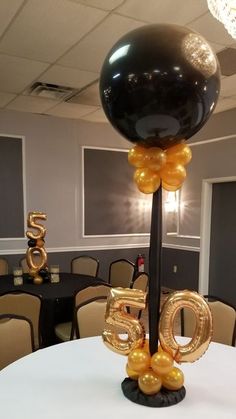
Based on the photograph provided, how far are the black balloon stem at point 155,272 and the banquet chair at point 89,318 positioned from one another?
1051 millimetres

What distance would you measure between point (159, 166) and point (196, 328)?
0.67m

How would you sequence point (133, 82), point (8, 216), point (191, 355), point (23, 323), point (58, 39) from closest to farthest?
point (133, 82) → point (191, 355) → point (23, 323) → point (58, 39) → point (8, 216)

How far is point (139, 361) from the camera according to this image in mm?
1366

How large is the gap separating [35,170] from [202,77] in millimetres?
4380

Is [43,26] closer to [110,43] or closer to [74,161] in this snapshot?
[110,43]

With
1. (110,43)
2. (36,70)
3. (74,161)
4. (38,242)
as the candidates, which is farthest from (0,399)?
(74,161)

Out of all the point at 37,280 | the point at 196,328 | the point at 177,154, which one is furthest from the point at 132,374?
the point at 37,280

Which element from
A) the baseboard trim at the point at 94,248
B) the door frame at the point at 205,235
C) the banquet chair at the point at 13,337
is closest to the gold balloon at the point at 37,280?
the banquet chair at the point at 13,337

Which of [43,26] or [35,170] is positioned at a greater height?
[43,26]

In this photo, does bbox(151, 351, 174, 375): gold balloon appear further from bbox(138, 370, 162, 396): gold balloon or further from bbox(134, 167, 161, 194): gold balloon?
bbox(134, 167, 161, 194): gold balloon

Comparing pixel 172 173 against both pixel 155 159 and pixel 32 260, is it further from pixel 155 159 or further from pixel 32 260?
pixel 32 260

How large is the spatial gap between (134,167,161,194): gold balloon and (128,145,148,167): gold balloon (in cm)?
3

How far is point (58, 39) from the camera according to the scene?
295 cm

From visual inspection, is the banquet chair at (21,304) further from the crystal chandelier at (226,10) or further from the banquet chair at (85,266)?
the crystal chandelier at (226,10)
